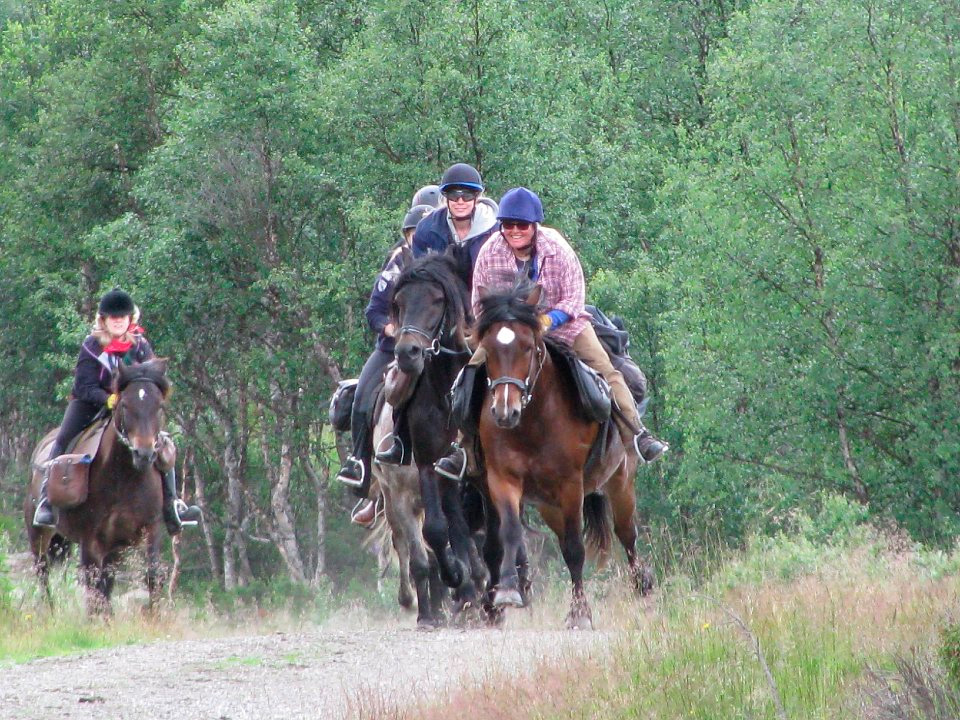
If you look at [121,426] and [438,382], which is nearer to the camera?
[438,382]

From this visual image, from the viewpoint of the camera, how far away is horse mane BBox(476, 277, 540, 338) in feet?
36.6

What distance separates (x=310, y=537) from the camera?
141ft

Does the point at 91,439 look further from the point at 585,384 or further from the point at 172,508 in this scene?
the point at 585,384

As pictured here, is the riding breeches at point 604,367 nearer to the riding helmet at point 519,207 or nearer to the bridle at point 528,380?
the bridle at point 528,380

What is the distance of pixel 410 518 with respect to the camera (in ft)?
43.8

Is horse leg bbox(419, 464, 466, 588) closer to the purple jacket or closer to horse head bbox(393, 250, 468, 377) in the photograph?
horse head bbox(393, 250, 468, 377)

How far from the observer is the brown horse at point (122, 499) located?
13695 mm

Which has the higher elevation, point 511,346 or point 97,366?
point 511,346

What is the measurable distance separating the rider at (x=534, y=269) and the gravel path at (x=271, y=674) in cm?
218

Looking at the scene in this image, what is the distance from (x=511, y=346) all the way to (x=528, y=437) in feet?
2.76

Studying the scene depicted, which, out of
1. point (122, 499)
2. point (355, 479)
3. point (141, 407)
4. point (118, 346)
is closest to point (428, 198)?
point (355, 479)

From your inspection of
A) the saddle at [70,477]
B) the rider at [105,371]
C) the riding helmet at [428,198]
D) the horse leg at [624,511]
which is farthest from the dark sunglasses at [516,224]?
the saddle at [70,477]

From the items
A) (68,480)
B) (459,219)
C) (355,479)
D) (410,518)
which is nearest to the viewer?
(459,219)

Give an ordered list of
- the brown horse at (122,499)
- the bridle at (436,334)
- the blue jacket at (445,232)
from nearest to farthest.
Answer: the bridle at (436,334), the blue jacket at (445,232), the brown horse at (122,499)
